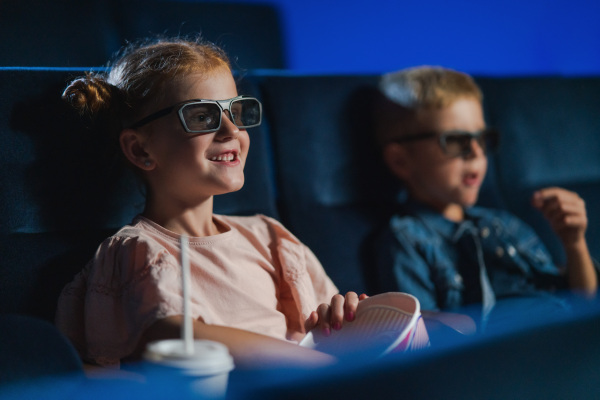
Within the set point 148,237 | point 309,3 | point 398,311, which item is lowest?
point 398,311

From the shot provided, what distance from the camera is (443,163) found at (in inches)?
48.1

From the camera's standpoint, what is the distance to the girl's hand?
796mm

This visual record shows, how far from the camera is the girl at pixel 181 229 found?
750 millimetres

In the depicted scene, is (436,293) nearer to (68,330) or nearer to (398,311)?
(398,311)

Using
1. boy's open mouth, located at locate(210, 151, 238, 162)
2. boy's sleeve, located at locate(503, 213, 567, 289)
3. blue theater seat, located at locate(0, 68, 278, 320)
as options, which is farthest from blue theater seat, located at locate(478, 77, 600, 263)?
blue theater seat, located at locate(0, 68, 278, 320)

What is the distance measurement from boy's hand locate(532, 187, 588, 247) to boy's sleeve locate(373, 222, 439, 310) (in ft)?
1.05

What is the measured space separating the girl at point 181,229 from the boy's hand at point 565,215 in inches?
23.9

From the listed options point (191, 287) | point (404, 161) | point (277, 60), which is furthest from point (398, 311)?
point (277, 60)

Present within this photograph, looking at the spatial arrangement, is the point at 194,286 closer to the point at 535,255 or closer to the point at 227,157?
the point at 227,157

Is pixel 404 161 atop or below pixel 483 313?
atop

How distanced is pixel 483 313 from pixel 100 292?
636 millimetres

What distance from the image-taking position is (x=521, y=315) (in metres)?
1.11

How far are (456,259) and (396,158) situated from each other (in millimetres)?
230

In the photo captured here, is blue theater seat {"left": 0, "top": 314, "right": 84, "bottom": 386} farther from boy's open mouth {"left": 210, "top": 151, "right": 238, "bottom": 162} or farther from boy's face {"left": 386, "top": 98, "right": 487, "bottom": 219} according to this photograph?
boy's face {"left": 386, "top": 98, "right": 487, "bottom": 219}
